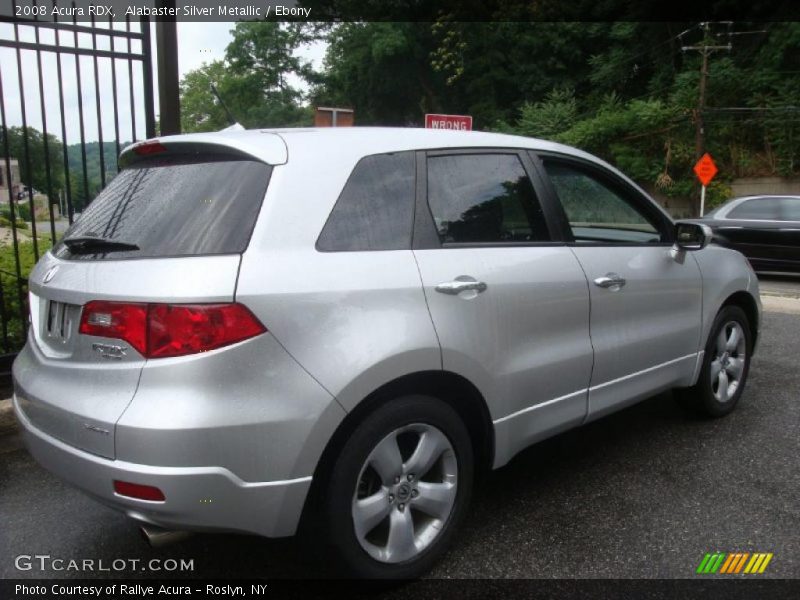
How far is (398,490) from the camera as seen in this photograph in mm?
2355

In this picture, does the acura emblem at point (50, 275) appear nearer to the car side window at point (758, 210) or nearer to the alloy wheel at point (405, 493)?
the alloy wheel at point (405, 493)

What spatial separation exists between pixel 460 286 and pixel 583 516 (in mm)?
1258

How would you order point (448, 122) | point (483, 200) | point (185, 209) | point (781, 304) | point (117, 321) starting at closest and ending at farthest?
point (117, 321) < point (185, 209) < point (483, 200) < point (781, 304) < point (448, 122)

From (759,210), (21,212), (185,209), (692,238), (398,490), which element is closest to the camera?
(185,209)

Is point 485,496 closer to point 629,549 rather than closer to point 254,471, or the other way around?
point 629,549

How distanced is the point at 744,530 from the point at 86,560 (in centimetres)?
270

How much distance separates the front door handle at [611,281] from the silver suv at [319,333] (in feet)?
0.04

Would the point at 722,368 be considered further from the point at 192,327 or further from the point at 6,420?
the point at 6,420

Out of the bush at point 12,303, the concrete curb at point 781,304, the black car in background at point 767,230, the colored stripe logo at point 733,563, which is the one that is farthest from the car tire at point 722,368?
the black car in background at point 767,230

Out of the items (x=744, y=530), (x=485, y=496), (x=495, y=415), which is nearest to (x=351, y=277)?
(x=495, y=415)

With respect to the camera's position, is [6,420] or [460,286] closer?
[460,286]

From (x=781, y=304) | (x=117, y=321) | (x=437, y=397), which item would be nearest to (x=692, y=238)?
Result: (x=437, y=397)

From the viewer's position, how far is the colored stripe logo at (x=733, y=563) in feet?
8.34

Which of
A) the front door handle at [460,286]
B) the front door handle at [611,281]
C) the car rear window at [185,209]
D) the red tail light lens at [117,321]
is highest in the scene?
the car rear window at [185,209]
